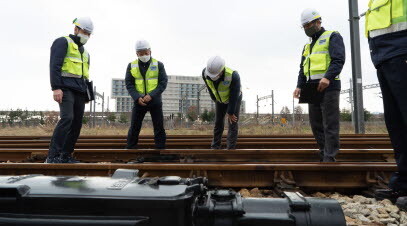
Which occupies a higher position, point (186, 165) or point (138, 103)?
point (138, 103)

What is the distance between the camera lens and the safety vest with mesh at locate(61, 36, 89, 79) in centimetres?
453

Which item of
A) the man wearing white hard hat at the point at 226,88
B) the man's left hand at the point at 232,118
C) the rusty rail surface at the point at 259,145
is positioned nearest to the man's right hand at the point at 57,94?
the rusty rail surface at the point at 259,145

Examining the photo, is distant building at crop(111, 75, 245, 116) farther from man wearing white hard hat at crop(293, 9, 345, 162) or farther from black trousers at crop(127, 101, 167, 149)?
man wearing white hard hat at crop(293, 9, 345, 162)

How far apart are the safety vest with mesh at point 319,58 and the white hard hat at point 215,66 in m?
1.58

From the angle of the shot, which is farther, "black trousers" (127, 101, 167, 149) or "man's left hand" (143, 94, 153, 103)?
"black trousers" (127, 101, 167, 149)

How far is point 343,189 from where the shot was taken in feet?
10.8

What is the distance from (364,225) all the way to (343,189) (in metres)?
1.41

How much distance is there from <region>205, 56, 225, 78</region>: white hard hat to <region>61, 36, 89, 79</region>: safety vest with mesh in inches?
83.9

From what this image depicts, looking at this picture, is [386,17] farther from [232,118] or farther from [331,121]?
[232,118]

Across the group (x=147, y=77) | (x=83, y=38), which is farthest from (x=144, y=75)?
(x=83, y=38)

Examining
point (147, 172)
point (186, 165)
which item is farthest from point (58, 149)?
point (186, 165)

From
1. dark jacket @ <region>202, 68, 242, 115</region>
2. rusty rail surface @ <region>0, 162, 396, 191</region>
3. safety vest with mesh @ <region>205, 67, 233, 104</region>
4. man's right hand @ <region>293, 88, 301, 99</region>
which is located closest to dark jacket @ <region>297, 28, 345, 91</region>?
man's right hand @ <region>293, 88, 301, 99</region>

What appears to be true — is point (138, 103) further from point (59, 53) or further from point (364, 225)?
point (364, 225)

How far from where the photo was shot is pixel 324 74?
14.0ft
